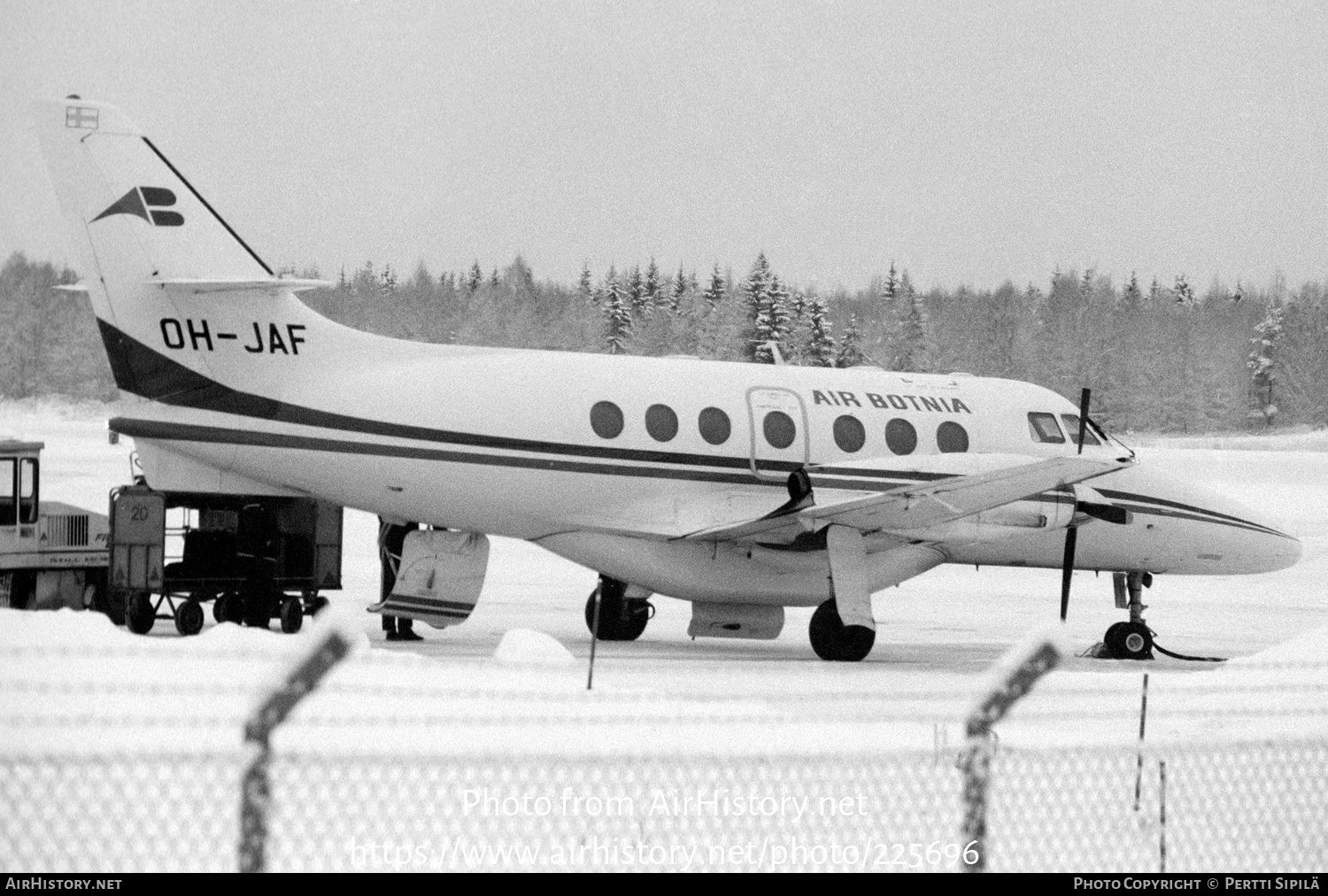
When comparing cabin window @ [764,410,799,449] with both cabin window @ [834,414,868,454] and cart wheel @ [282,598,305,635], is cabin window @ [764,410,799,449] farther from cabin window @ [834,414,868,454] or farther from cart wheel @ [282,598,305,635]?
cart wheel @ [282,598,305,635]

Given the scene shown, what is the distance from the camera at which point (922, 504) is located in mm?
17469

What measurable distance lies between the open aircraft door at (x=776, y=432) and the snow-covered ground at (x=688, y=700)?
6.90ft

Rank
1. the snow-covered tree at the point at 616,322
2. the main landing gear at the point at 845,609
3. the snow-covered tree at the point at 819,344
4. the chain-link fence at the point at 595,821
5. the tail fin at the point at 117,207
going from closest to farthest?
the chain-link fence at the point at 595,821
the tail fin at the point at 117,207
the main landing gear at the point at 845,609
the snow-covered tree at the point at 819,344
the snow-covered tree at the point at 616,322

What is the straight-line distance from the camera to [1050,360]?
92000 mm

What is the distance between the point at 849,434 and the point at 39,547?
9.45m

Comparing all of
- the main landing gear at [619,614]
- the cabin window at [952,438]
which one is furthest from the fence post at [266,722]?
the cabin window at [952,438]

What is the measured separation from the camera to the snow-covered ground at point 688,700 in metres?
6.35

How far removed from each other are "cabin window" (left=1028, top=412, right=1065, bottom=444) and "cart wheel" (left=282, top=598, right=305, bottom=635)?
8.78 m

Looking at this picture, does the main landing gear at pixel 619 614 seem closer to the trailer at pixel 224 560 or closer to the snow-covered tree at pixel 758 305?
the trailer at pixel 224 560

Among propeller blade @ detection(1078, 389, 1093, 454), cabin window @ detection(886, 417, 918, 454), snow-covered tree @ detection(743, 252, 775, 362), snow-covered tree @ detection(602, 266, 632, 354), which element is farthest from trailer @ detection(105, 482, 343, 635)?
snow-covered tree @ detection(602, 266, 632, 354)

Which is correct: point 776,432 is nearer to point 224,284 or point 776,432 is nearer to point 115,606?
point 224,284

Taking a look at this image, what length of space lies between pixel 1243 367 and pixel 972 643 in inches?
3081

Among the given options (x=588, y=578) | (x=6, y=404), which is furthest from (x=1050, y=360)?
(x=588, y=578)
